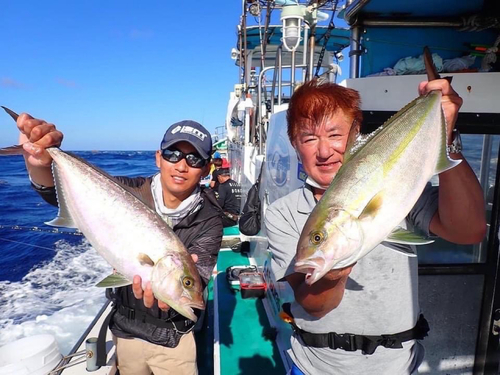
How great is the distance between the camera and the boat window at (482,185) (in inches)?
107

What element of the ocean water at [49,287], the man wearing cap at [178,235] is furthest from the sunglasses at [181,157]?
the ocean water at [49,287]

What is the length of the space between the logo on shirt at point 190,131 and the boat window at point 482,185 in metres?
1.85

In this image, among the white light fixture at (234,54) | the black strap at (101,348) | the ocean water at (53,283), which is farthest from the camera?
the white light fixture at (234,54)

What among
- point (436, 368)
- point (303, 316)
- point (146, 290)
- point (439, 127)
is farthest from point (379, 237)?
point (436, 368)

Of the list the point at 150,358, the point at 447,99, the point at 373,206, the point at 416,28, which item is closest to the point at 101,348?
the point at 150,358

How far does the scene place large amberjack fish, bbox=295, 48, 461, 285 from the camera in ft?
3.87

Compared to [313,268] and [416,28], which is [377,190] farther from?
[416,28]

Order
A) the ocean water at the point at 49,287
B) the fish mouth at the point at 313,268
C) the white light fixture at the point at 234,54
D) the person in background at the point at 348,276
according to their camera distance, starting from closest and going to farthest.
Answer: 1. the fish mouth at the point at 313,268
2. the person in background at the point at 348,276
3. the ocean water at the point at 49,287
4. the white light fixture at the point at 234,54

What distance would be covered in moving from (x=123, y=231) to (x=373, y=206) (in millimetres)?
1285

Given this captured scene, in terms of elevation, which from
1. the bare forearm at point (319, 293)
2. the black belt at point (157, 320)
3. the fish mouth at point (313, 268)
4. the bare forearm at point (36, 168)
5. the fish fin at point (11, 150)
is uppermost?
the fish fin at point (11, 150)

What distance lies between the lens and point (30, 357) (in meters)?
3.06

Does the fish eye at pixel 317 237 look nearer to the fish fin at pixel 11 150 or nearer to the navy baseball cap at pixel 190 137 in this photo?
the navy baseball cap at pixel 190 137

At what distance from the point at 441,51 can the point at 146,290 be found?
2.86m

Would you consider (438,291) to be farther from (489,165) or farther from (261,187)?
(261,187)
